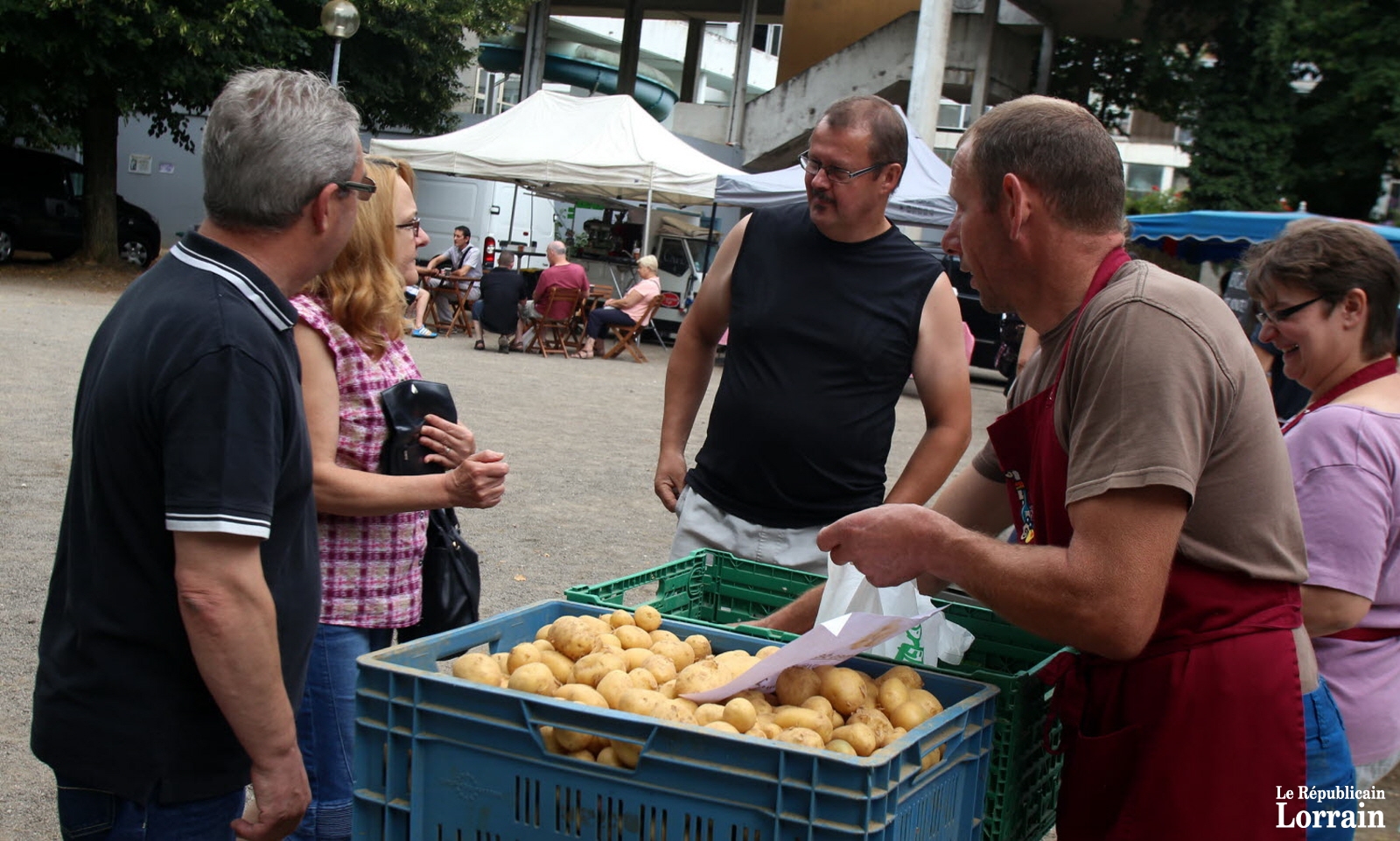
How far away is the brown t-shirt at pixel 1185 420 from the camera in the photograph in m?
1.68

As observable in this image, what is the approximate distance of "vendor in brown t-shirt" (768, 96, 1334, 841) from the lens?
170 centimetres

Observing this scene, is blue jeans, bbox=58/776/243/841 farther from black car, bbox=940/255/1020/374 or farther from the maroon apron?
black car, bbox=940/255/1020/374

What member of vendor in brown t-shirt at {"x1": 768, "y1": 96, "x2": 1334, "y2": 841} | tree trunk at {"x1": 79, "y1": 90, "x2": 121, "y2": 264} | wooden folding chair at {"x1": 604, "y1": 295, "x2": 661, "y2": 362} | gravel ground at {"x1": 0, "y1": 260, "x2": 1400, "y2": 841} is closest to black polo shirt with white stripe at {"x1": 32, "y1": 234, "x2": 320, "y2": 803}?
vendor in brown t-shirt at {"x1": 768, "y1": 96, "x2": 1334, "y2": 841}

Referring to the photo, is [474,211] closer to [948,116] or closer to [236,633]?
[236,633]

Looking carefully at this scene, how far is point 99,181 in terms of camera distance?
22.3 metres

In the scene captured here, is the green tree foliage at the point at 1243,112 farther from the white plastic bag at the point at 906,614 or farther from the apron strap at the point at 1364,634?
the white plastic bag at the point at 906,614

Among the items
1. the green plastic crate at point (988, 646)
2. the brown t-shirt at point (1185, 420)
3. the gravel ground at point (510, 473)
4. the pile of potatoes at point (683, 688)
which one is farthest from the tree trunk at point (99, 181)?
the brown t-shirt at point (1185, 420)

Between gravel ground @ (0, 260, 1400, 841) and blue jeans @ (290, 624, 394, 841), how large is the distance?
4.33ft

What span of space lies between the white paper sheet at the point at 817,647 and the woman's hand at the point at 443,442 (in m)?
1.03

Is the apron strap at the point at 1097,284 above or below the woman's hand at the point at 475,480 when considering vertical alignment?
above

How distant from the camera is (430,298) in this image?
65.7 feet

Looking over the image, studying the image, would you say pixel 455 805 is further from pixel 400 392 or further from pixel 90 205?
pixel 90 205

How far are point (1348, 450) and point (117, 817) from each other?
2.27 m

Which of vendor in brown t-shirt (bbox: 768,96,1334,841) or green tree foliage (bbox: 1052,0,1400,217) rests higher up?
green tree foliage (bbox: 1052,0,1400,217)
